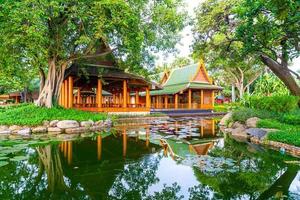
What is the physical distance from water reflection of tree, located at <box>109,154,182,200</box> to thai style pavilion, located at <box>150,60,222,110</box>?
81.1 ft

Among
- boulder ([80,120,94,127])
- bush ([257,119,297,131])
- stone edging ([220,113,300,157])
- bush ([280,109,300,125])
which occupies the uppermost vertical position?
bush ([280,109,300,125])

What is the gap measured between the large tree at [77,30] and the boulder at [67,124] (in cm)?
262

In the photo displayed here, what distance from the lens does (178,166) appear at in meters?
6.78

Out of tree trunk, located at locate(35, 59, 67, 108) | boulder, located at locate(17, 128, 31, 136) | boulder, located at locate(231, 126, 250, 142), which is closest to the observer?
boulder, located at locate(231, 126, 250, 142)

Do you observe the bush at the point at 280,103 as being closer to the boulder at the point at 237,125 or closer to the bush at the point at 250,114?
the bush at the point at 250,114

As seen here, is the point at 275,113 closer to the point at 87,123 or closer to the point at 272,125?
the point at 272,125

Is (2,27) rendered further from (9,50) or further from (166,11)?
(166,11)

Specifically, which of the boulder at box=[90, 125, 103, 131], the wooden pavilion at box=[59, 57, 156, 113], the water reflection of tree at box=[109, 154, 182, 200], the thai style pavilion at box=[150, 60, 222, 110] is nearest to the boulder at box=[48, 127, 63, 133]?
the boulder at box=[90, 125, 103, 131]

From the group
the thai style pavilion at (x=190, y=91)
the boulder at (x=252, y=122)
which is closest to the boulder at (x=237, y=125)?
the boulder at (x=252, y=122)

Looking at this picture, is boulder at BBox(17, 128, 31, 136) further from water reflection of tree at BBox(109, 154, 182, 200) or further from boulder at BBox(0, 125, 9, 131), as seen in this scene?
water reflection of tree at BBox(109, 154, 182, 200)

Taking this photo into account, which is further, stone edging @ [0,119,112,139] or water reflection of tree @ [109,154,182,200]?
stone edging @ [0,119,112,139]

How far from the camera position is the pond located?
4832 millimetres

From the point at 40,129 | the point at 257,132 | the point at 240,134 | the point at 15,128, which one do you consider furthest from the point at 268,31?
the point at 15,128

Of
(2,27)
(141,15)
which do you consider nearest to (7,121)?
(2,27)
